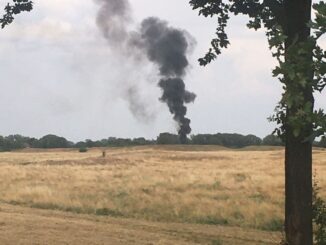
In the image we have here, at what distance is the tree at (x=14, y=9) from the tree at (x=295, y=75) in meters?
3.04

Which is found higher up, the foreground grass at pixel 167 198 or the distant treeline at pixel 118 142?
the distant treeline at pixel 118 142

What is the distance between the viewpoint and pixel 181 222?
18.7 m

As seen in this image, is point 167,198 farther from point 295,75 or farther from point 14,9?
point 295,75

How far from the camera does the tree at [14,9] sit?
10633 mm

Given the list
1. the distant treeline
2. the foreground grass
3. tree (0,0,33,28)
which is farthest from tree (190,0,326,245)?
the distant treeline

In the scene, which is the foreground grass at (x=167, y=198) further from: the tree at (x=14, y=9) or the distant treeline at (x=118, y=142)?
the distant treeline at (x=118, y=142)

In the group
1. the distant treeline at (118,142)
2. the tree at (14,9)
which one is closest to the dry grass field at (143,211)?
the tree at (14,9)

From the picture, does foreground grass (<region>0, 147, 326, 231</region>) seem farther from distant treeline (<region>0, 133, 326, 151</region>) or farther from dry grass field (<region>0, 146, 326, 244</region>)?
distant treeline (<region>0, 133, 326, 151</region>)

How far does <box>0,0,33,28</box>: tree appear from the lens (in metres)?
10.6

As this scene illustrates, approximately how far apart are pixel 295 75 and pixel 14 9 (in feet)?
24.0

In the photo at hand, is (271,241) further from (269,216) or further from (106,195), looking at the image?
(106,195)

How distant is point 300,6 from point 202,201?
16383 millimetres

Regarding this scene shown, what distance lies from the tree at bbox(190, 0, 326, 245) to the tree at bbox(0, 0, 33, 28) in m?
3.04

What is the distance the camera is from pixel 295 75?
4.73 m
